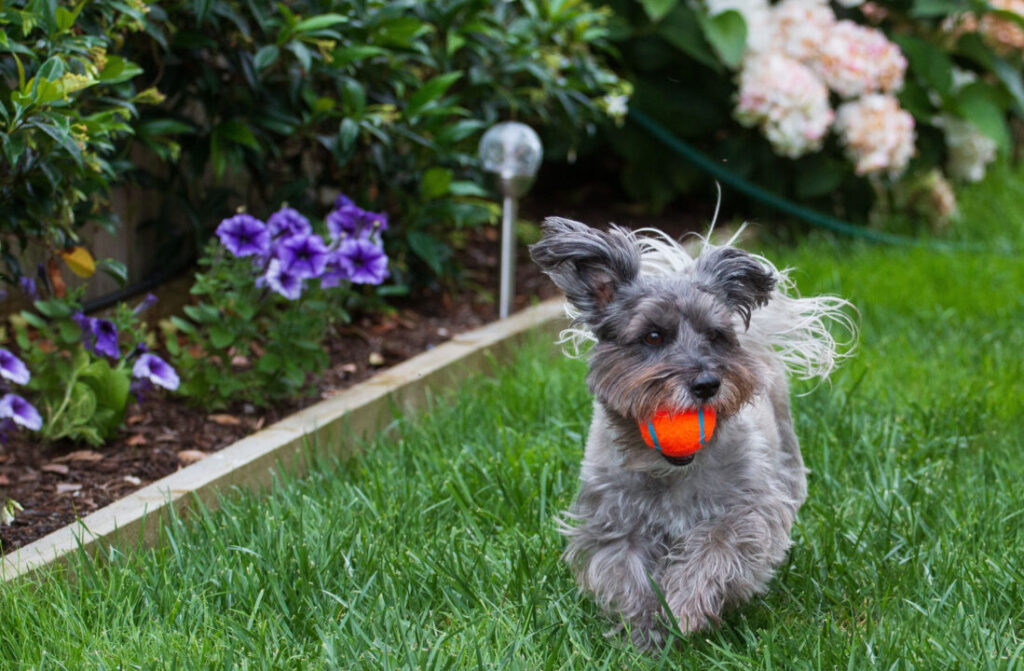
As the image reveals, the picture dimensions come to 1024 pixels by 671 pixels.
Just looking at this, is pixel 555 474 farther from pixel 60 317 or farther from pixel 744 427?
pixel 60 317

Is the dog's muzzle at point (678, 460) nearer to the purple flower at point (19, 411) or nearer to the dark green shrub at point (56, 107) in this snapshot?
the dark green shrub at point (56, 107)

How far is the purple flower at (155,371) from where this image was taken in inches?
154

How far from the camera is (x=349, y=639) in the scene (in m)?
2.66

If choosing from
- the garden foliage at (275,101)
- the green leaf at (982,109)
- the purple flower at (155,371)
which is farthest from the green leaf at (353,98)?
the green leaf at (982,109)

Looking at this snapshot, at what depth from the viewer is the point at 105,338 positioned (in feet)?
12.9

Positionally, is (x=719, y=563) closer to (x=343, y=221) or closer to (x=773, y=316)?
(x=773, y=316)

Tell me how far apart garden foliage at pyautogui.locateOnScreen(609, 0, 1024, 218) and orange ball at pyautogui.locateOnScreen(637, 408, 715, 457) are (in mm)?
4606

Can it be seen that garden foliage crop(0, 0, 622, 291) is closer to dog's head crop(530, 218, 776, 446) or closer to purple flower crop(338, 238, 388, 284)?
purple flower crop(338, 238, 388, 284)

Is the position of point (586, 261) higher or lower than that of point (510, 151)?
higher

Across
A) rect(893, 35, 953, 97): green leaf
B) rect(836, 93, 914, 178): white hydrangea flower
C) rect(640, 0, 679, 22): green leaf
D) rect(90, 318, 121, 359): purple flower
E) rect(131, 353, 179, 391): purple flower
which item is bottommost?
rect(836, 93, 914, 178): white hydrangea flower

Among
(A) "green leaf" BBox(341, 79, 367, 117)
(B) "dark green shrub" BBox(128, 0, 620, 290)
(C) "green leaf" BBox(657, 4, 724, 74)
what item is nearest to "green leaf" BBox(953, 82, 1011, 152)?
(C) "green leaf" BBox(657, 4, 724, 74)

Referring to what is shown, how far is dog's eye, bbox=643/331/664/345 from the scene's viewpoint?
276 centimetres

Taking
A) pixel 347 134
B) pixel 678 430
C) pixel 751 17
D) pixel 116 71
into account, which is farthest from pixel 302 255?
pixel 751 17

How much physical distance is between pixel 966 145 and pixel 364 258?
5367 mm
